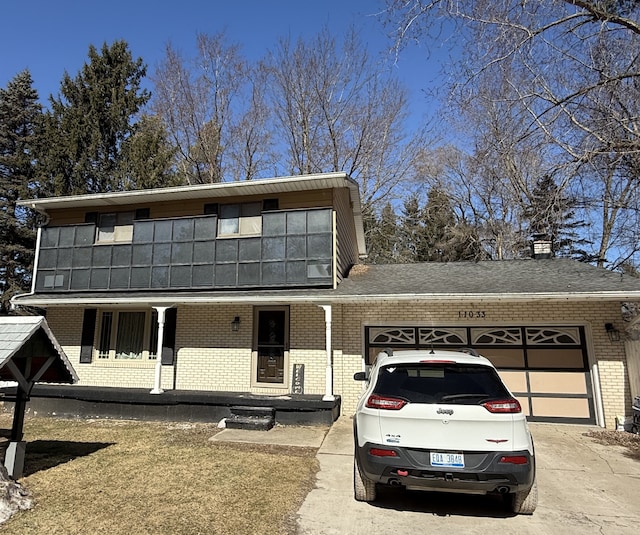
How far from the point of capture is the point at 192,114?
23719 millimetres

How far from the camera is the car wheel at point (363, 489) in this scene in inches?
175

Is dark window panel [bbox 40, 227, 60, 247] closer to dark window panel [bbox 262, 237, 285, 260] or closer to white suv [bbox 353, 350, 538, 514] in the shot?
dark window panel [bbox 262, 237, 285, 260]

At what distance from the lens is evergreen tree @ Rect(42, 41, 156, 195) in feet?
66.5

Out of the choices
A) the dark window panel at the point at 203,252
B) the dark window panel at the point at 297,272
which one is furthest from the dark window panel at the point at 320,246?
the dark window panel at the point at 203,252

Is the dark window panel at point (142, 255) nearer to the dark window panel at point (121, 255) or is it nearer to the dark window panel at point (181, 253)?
the dark window panel at point (121, 255)

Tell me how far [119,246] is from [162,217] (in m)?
1.48

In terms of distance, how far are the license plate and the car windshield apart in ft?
1.52

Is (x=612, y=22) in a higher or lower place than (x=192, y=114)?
lower

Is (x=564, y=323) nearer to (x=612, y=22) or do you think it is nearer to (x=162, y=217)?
(x=612, y=22)

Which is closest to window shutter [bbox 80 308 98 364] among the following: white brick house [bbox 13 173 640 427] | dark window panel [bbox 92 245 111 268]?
white brick house [bbox 13 173 640 427]

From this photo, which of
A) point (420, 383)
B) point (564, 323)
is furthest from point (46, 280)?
point (564, 323)

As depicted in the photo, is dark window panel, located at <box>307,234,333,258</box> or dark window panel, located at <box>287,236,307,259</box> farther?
dark window panel, located at <box>287,236,307,259</box>

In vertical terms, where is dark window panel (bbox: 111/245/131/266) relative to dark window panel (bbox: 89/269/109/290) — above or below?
above

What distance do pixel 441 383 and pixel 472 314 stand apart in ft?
20.3
